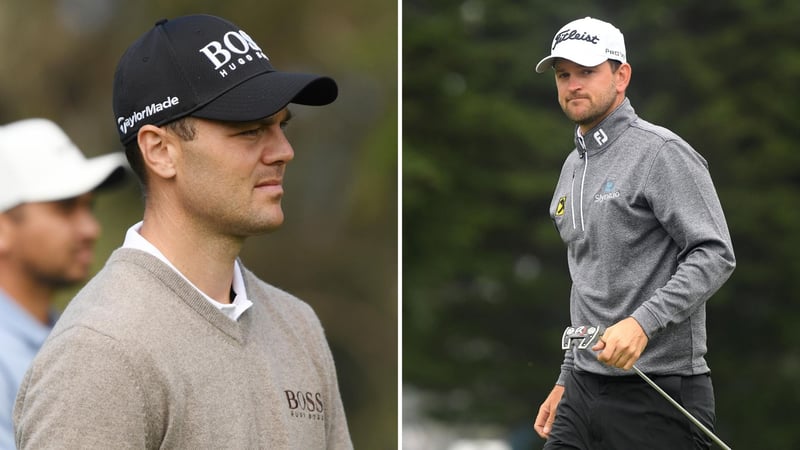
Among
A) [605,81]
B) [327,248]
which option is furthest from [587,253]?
[327,248]

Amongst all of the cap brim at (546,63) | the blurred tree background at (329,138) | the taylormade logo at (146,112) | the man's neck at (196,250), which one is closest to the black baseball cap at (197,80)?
the taylormade logo at (146,112)

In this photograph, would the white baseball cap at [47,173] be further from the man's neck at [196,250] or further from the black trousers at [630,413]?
the black trousers at [630,413]

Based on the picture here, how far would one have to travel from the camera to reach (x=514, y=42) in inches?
105

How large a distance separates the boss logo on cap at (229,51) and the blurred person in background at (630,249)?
0.48 meters

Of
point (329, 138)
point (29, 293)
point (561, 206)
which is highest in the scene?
point (329, 138)

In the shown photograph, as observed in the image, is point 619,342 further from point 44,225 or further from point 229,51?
point 44,225

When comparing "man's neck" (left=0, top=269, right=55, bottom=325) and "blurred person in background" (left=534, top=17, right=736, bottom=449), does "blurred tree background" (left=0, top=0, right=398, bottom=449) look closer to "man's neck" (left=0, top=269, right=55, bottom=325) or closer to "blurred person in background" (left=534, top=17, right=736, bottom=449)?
"man's neck" (left=0, top=269, right=55, bottom=325)

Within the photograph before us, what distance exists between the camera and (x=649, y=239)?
170 cm

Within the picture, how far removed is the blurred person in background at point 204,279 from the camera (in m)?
1.75

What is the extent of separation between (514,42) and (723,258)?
109 cm

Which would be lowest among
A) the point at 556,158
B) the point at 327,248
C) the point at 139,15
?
the point at 327,248

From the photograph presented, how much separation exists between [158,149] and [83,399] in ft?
1.51

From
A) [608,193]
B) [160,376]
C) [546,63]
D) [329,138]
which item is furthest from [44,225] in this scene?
[608,193]

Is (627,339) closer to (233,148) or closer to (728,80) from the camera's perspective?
(233,148)
